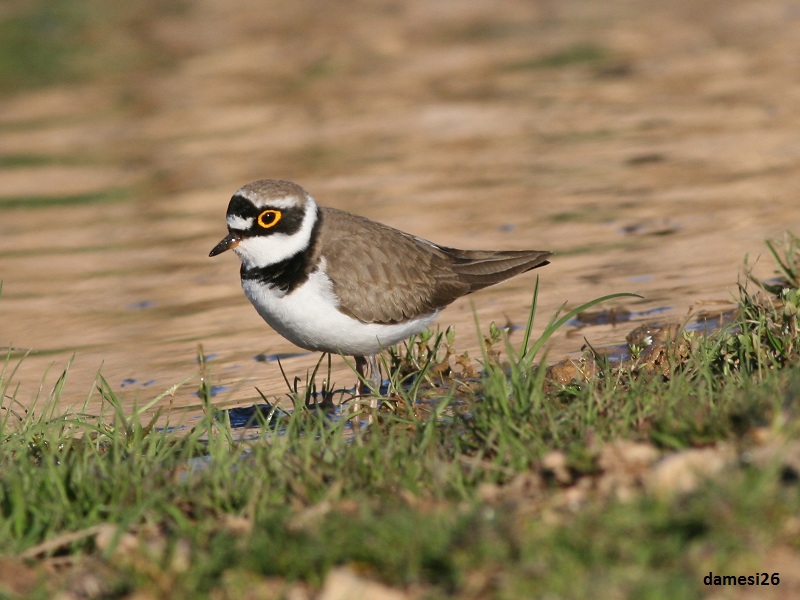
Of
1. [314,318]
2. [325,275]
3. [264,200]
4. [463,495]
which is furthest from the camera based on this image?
[264,200]

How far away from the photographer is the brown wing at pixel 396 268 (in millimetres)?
7117

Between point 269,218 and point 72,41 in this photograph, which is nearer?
point 269,218

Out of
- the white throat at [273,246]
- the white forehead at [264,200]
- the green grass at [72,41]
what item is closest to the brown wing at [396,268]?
the white throat at [273,246]

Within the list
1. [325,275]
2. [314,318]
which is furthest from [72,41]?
[314,318]

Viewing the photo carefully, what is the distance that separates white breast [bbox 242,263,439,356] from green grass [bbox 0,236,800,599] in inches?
24.8

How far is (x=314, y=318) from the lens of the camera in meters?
6.86

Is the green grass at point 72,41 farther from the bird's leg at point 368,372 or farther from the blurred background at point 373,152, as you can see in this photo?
the bird's leg at point 368,372

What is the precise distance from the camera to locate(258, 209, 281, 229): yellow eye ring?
711 cm

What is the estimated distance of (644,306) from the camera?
28.9 ft

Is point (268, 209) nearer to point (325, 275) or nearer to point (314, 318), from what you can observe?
point (325, 275)

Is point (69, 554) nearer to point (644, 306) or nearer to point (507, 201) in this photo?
point (644, 306)

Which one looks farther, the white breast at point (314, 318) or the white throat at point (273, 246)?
the white throat at point (273, 246)

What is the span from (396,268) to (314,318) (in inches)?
30.7

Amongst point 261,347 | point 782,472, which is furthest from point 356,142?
point 782,472
